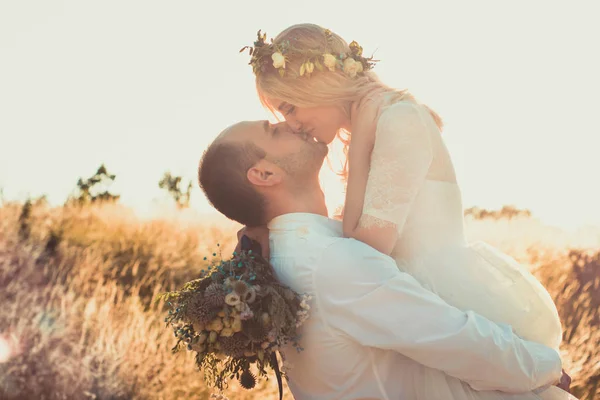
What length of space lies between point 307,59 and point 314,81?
13 cm

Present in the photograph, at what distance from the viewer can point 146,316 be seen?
7.89 meters

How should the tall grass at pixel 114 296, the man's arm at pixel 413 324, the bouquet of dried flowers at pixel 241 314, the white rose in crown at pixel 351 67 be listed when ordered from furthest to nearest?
the tall grass at pixel 114 296 < the white rose in crown at pixel 351 67 < the bouquet of dried flowers at pixel 241 314 < the man's arm at pixel 413 324

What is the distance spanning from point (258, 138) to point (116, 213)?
748 centimetres

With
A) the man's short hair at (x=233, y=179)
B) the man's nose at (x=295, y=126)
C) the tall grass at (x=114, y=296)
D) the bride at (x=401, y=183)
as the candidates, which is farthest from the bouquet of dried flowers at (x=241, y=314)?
the tall grass at (x=114, y=296)

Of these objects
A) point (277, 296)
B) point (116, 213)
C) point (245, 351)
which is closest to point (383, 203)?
point (277, 296)

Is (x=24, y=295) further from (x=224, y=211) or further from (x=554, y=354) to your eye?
(x=554, y=354)

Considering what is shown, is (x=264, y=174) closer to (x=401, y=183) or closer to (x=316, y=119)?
(x=316, y=119)

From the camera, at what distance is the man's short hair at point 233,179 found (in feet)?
12.7

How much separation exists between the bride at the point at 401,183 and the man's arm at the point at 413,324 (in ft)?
0.67

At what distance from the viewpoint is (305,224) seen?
142 inches

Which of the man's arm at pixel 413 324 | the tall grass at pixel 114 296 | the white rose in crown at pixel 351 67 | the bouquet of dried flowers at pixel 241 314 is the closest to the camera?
the man's arm at pixel 413 324

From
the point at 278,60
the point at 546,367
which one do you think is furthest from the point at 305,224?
the point at 546,367

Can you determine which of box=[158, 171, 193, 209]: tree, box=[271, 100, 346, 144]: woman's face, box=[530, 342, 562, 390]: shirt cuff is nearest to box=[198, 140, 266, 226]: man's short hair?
box=[271, 100, 346, 144]: woman's face

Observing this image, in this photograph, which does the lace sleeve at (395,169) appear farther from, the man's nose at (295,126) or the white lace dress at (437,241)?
the man's nose at (295,126)
